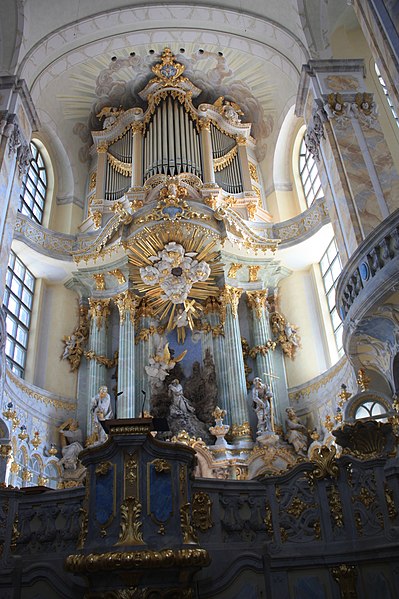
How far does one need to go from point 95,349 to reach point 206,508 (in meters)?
9.58

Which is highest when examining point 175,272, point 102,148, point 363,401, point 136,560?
point 102,148

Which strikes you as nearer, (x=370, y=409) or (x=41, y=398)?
(x=370, y=409)

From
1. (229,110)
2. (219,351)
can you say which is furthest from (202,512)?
(229,110)

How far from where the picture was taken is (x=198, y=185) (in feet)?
52.6

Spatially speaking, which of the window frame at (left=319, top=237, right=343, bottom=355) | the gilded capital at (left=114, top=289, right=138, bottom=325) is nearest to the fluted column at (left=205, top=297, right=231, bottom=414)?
the gilded capital at (left=114, top=289, right=138, bottom=325)

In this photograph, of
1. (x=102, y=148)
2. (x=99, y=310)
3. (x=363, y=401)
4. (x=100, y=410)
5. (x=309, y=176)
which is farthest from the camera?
(x=102, y=148)

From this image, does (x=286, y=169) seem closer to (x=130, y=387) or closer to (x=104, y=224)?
Result: (x=104, y=224)

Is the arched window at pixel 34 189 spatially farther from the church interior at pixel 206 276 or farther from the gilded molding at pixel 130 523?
the gilded molding at pixel 130 523

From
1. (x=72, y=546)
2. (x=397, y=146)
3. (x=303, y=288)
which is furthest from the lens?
(x=303, y=288)

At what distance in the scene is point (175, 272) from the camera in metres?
14.9

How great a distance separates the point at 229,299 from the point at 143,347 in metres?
2.70

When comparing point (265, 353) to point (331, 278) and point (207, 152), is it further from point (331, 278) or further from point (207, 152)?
point (207, 152)

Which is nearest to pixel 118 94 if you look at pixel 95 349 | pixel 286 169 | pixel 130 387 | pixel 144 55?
pixel 144 55

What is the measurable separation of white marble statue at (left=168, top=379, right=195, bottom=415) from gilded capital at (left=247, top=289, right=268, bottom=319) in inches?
120
